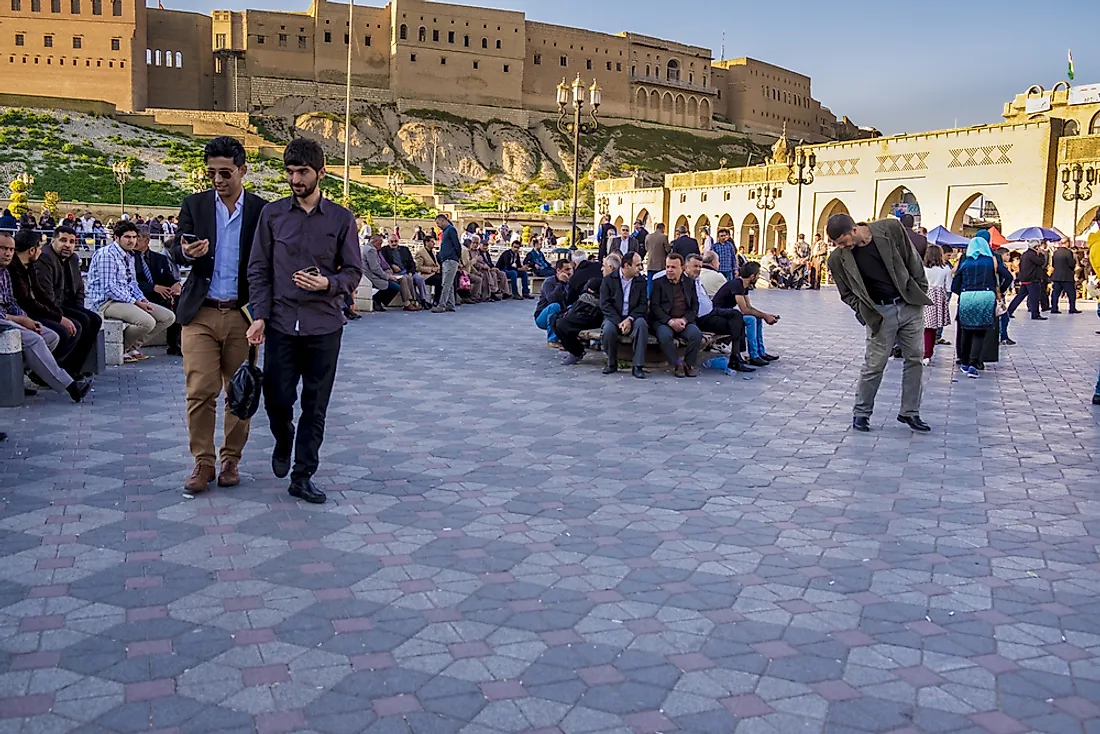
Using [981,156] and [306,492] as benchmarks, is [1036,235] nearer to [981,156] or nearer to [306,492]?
[981,156]

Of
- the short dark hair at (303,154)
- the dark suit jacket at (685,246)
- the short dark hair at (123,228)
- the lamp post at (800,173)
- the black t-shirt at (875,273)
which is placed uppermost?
the lamp post at (800,173)

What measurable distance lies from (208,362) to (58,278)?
389 centimetres

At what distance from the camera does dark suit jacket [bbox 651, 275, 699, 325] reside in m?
9.65

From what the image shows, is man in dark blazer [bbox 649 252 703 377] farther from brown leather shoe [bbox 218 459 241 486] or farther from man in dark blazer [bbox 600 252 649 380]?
brown leather shoe [bbox 218 459 241 486]

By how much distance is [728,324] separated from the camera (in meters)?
9.95

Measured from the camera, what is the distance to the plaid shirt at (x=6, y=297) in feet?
24.3

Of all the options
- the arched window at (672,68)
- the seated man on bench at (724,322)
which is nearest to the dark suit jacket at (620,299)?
the seated man on bench at (724,322)

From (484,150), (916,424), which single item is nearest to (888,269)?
(916,424)

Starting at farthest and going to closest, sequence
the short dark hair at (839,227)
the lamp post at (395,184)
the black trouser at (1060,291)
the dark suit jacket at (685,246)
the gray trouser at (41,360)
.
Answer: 1. the lamp post at (395,184)
2. the black trouser at (1060,291)
3. the dark suit jacket at (685,246)
4. the gray trouser at (41,360)
5. the short dark hair at (839,227)

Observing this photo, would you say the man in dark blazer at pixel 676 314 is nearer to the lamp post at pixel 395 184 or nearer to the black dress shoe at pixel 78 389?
the black dress shoe at pixel 78 389

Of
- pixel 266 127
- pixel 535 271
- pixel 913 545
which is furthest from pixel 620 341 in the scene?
pixel 266 127

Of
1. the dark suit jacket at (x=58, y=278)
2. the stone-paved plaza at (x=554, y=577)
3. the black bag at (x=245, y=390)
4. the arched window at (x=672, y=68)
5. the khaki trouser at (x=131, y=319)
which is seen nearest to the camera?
the stone-paved plaza at (x=554, y=577)

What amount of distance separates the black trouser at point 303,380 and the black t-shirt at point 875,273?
12.7 ft

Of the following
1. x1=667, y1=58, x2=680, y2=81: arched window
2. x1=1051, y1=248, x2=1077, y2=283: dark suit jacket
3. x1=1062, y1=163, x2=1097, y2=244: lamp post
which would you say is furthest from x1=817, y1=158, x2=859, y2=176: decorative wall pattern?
x1=667, y1=58, x2=680, y2=81: arched window
